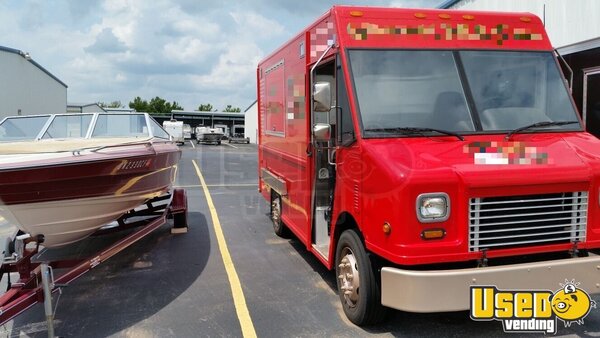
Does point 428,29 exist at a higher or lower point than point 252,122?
higher

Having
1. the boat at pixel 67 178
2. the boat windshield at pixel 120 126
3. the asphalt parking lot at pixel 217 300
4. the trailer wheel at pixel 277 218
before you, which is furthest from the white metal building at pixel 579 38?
the boat windshield at pixel 120 126

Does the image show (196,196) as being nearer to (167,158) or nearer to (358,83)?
(167,158)

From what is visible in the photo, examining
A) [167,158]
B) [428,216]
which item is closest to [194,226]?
[167,158]

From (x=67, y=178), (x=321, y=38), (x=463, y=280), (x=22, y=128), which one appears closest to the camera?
(x=463, y=280)

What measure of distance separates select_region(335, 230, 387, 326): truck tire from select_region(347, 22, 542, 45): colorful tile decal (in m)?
1.89

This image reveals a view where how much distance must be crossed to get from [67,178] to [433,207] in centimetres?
337

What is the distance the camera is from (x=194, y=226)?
857 centimetres

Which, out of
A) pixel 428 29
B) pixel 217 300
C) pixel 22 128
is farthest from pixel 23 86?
pixel 428 29

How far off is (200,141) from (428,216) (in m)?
51.8

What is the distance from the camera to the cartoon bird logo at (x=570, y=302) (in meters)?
3.56

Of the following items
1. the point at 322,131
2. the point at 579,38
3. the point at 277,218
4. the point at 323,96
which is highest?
the point at 579,38

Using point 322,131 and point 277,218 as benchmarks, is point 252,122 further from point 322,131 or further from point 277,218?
point 322,131

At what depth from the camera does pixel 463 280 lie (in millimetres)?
3348

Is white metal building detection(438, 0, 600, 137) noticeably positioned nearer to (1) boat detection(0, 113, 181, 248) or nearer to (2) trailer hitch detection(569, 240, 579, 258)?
(2) trailer hitch detection(569, 240, 579, 258)
